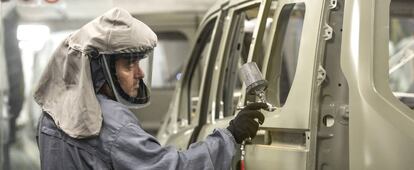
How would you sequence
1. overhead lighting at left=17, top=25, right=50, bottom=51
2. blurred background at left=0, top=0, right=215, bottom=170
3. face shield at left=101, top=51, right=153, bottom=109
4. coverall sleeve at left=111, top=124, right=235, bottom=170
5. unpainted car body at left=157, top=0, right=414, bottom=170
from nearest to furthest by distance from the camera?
1. unpainted car body at left=157, top=0, right=414, bottom=170
2. coverall sleeve at left=111, top=124, right=235, bottom=170
3. face shield at left=101, top=51, right=153, bottom=109
4. blurred background at left=0, top=0, right=215, bottom=170
5. overhead lighting at left=17, top=25, right=50, bottom=51

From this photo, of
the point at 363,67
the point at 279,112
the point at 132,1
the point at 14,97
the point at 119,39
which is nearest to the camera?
the point at 363,67

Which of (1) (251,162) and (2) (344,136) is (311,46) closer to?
(2) (344,136)

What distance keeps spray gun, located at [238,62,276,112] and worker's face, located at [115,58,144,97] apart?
1.66 feet

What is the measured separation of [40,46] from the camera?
7781 mm

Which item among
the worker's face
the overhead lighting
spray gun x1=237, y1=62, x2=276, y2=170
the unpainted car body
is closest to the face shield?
the worker's face

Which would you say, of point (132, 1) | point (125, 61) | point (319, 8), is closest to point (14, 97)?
point (132, 1)

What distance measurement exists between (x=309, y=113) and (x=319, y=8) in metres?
0.47

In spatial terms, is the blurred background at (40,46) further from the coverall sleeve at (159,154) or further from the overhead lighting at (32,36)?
the coverall sleeve at (159,154)

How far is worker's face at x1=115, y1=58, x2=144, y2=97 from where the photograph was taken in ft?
9.26

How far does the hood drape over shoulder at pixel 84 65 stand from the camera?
2.68 metres

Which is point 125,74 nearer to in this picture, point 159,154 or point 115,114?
point 115,114

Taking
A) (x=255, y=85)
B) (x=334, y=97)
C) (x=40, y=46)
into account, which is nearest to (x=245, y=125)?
(x=255, y=85)

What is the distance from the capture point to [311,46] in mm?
2805

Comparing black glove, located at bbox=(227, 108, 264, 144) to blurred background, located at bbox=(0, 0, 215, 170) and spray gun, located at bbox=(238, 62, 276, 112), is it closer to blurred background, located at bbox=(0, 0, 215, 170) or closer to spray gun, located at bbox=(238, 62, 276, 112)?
spray gun, located at bbox=(238, 62, 276, 112)
